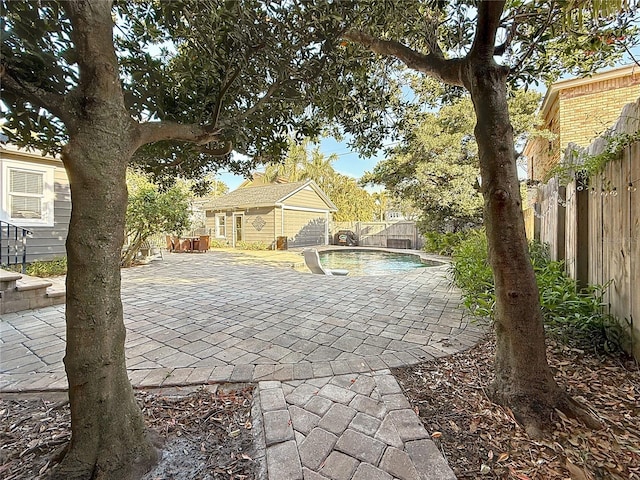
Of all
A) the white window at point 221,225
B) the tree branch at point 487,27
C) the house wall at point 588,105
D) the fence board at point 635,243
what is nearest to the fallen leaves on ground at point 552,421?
the fence board at point 635,243

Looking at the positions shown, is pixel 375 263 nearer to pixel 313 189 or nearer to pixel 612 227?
pixel 313 189

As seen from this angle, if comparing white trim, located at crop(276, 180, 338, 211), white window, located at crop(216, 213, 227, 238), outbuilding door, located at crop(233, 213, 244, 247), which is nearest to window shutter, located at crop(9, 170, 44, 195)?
white trim, located at crop(276, 180, 338, 211)

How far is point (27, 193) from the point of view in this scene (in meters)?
7.07

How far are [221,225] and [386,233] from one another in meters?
10.3

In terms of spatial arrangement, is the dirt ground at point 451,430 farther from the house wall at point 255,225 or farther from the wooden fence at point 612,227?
the house wall at point 255,225

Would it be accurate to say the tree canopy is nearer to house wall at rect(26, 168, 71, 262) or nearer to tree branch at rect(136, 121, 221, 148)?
tree branch at rect(136, 121, 221, 148)

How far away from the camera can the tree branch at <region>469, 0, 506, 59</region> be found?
1.80 meters

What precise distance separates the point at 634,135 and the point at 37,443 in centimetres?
431

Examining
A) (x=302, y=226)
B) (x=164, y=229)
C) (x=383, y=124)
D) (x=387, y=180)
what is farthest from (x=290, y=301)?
(x=302, y=226)

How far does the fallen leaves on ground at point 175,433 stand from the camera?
4.85 feet

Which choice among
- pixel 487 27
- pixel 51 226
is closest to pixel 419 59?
pixel 487 27

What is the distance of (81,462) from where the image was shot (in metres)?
1.37

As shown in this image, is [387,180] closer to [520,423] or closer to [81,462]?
[520,423]

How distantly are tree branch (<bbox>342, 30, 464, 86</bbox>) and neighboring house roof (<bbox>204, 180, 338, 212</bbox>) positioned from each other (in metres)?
13.2
